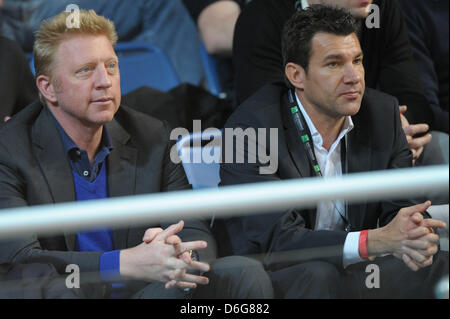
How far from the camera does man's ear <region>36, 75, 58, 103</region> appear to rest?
126 cm

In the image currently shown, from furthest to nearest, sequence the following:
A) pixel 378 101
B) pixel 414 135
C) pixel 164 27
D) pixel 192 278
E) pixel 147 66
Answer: pixel 164 27 → pixel 147 66 → pixel 414 135 → pixel 378 101 → pixel 192 278

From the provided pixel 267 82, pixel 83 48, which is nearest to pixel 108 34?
pixel 83 48

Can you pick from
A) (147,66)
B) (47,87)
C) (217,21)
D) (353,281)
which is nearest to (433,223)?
(353,281)

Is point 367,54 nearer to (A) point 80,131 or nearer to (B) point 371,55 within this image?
(B) point 371,55

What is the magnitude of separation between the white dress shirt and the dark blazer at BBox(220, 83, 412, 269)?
13 millimetres

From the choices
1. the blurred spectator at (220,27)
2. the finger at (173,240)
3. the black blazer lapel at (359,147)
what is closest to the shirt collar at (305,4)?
the black blazer lapel at (359,147)

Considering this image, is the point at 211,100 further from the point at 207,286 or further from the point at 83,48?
the point at 207,286

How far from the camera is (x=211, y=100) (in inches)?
66.6

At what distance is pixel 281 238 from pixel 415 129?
440mm

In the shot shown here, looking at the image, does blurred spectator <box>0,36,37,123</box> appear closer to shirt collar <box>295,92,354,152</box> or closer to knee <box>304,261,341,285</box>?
shirt collar <box>295,92,354,152</box>

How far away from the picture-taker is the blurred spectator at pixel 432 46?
5.25ft

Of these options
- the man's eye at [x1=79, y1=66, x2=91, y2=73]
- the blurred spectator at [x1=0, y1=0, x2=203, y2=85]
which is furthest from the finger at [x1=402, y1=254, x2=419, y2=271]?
the blurred spectator at [x1=0, y1=0, x2=203, y2=85]

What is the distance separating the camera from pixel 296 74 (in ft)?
4.36

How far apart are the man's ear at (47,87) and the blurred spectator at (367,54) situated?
0.43 metres
